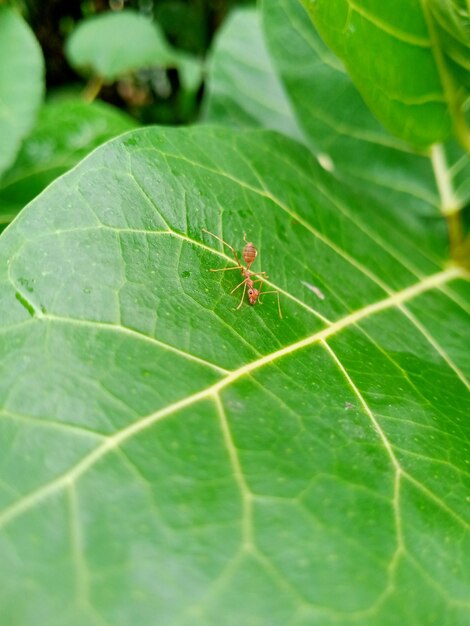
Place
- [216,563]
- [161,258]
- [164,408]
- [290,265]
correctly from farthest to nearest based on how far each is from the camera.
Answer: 1. [290,265]
2. [161,258]
3. [164,408]
4. [216,563]

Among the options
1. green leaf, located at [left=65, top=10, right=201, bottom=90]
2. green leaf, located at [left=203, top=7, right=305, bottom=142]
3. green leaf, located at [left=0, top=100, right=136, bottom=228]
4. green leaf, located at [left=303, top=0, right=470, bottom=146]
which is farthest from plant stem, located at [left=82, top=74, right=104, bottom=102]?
green leaf, located at [left=303, top=0, right=470, bottom=146]

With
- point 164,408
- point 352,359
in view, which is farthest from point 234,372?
point 352,359

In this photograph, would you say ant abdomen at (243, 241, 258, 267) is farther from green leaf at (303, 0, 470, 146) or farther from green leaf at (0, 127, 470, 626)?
green leaf at (303, 0, 470, 146)

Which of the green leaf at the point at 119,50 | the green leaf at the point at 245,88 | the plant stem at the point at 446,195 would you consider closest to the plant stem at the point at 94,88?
the green leaf at the point at 119,50

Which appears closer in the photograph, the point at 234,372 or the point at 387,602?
the point at 387,602

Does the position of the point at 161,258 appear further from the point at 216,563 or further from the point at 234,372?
the point at 216,563

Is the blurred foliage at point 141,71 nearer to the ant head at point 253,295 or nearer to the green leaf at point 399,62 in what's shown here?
the green leaf at point 399,62

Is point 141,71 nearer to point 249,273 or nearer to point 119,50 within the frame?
point 119,50
